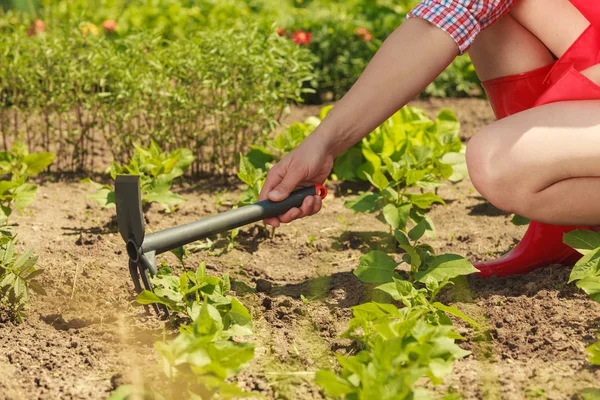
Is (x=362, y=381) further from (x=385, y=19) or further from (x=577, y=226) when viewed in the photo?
(x=385, y=19)

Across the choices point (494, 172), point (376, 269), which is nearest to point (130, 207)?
point (376, 269)

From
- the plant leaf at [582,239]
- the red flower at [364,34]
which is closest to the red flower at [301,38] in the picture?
the red flower at [364,34]

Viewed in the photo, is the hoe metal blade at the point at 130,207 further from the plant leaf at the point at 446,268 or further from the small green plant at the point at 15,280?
the plant leaf at the point at 446,268

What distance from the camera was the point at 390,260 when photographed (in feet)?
7.52

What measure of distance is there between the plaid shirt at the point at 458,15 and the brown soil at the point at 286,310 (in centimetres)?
74

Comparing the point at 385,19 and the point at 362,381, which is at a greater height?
the point at 385,19

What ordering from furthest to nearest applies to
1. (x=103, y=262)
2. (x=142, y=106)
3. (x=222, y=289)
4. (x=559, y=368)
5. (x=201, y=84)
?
(x=142, y=106)
(x=201, y=84)
(x=103, y=262)
(x=222, y=289)
(x=559, y=368)

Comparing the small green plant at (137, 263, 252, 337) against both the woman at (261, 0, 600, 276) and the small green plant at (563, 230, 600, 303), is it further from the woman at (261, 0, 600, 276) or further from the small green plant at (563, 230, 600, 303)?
the small green plant at (563, 230, 600, 303)

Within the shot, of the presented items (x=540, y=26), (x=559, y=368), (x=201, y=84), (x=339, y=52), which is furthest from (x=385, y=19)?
(x=559, y=368)

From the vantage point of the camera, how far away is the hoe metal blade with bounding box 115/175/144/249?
78.2 inches

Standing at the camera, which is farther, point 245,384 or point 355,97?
point 355,97

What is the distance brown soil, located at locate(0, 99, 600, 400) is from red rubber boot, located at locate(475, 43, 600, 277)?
0.05m

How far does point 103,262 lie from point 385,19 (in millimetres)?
2938

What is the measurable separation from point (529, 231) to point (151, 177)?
57.6 inches
